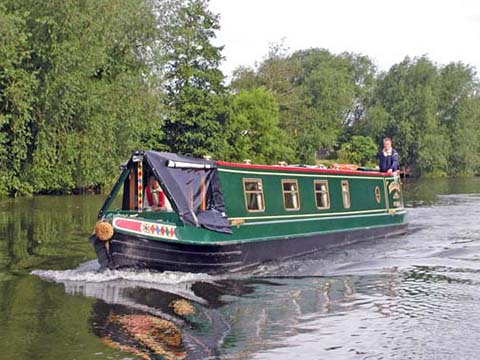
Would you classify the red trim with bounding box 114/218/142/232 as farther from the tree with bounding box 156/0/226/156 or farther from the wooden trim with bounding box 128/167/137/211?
the tree with bounding box 156/0/226/156

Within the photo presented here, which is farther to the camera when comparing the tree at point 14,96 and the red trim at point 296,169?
the tree at point 14,96

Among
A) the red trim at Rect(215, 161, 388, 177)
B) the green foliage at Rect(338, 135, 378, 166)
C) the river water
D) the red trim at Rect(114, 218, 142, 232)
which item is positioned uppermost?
the green foliage at Rect(338, 135, 378, 166)

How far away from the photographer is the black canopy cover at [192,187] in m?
13.6

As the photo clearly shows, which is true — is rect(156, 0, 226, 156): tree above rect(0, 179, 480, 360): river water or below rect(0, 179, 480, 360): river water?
above

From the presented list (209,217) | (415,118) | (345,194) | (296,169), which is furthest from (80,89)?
(415,118)

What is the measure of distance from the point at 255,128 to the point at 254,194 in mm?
42910

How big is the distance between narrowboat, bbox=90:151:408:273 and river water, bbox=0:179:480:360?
392mm

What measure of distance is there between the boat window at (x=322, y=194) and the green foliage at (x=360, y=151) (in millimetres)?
52403

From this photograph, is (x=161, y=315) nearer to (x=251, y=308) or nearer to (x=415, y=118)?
(x=251, y=308)

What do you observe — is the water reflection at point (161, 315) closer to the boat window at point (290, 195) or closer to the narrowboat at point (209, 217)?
the narrowboat at point (209, 217)

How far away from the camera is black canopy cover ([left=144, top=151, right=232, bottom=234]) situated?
13609 mm

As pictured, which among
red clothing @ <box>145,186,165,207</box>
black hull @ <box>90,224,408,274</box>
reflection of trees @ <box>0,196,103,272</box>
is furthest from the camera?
reflection of trees @ <box>0,196,103,272</box>

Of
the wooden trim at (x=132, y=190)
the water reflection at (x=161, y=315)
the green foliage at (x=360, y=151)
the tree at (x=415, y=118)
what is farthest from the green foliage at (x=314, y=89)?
the water reflection at (x=161, y=315)

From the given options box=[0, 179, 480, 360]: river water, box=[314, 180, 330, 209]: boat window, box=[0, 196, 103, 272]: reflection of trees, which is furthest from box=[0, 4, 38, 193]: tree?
box=[314, 180, 330, 209]: boat window
